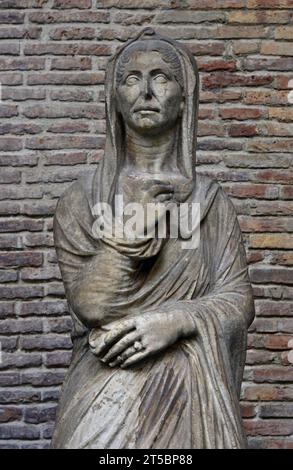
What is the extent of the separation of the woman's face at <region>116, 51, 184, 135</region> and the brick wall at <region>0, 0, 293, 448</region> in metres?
2.05

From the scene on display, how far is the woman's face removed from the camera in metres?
6.02

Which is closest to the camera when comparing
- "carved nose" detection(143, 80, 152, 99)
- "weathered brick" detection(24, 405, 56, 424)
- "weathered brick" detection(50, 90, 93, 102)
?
"carved nose" detection(143, 80, 152, 99)

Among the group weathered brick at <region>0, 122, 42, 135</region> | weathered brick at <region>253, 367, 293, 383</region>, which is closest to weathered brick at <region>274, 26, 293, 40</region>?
weathered brick at <region>0, 122, 42, 135</region>

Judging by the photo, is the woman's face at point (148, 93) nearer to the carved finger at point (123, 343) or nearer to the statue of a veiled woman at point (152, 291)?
the statue of a veiled woman at point (152, 291)

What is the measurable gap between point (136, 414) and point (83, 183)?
0.96 meters

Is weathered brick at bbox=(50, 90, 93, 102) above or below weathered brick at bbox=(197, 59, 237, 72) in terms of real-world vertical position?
below

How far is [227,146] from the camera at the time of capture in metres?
8.14

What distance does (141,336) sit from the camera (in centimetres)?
571

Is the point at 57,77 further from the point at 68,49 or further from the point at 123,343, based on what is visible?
the point at 123,343

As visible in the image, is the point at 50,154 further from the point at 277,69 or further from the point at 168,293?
the point at 168,293

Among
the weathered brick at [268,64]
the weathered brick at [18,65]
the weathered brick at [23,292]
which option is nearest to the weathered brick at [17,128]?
the weathered brick at [18,65]

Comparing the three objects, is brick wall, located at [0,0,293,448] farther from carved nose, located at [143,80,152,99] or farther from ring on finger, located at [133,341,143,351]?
ring on finger, located at [133,341,143,351]

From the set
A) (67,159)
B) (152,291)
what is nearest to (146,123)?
(152,291)

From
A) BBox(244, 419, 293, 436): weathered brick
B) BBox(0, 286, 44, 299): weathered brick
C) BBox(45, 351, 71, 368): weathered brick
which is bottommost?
BBox(244, 419, 293, 436): weathered brick
